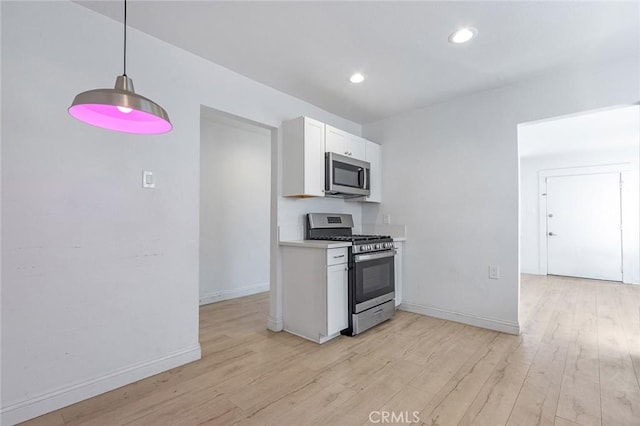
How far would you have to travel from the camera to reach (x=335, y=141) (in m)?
3.33

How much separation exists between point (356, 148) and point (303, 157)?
92 centimetres

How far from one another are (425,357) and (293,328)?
4.08 feet

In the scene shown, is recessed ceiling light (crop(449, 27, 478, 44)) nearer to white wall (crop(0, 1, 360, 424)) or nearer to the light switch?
white wall (crop(0, 1, 360, 424))

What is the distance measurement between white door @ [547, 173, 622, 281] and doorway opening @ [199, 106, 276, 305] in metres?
5.69

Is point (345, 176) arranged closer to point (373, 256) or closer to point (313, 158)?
point (313, 158)

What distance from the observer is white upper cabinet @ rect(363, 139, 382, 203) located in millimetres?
3838

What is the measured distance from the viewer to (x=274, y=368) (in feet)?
7.45

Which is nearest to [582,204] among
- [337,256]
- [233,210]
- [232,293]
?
[337,256]

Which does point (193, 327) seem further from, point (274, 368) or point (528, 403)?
point (528, 403)

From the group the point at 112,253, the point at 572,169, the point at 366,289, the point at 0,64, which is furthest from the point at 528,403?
the point at 572,169

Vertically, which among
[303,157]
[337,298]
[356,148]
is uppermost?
[356,148]

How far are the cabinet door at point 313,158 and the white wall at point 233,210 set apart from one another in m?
1.81

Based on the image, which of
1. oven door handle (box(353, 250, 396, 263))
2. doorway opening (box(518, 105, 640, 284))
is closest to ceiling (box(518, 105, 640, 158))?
doorway opening (box(518, 105, 640, 284))

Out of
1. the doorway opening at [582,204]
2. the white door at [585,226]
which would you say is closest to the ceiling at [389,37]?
the doorway opening at [582,204]
